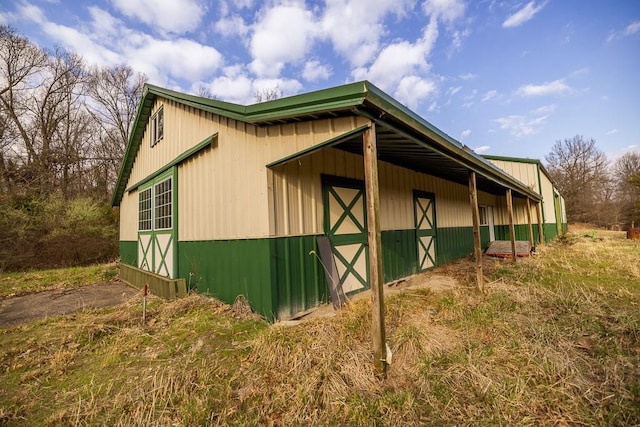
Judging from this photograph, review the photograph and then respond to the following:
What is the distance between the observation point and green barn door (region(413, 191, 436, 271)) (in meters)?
7.68

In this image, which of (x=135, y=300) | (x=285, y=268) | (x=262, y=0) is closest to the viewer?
(x=285, y=268)

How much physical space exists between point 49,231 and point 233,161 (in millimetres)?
12421

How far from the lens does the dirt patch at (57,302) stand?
5.15 m

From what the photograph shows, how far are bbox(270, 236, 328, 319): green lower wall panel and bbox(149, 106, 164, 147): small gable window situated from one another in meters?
5.44

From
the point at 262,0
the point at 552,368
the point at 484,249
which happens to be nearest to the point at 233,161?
the point at 552,368

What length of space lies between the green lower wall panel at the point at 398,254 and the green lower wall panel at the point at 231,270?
2.95 meters

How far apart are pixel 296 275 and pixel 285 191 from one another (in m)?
1.34

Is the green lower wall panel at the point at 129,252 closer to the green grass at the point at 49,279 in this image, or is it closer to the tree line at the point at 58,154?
the green grass at the point at 49,279

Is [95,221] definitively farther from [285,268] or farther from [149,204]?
[285,268]

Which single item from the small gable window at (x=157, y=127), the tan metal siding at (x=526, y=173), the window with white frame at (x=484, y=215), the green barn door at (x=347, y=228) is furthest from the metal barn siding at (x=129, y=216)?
the tan metal siding at (x=526, y=173)

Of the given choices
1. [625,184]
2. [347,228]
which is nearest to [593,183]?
[625,184]

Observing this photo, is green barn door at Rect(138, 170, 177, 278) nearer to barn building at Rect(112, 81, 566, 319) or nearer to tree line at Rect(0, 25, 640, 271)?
barn building at Rect(112, 81, 566, 319)

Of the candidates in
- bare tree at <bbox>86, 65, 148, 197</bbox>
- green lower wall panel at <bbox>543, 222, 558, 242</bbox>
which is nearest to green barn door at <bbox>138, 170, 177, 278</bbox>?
bare tree at <bbox>86, 65, 148, 197</bbox>

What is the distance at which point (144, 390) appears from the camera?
248 cm
